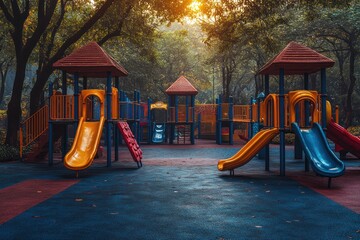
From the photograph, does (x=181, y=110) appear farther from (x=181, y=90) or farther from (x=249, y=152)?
(x=249, y=152)

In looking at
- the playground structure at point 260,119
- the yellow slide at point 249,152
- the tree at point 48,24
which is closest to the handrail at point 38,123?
the playground structure at point 260,119

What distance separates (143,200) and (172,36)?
45.5m

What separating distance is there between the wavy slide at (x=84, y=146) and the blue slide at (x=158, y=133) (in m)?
16.4

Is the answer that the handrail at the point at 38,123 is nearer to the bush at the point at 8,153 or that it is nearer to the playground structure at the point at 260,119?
the playground structure at the point at 260,119

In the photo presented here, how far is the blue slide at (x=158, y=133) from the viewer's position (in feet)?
103

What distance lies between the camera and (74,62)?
15297 millimetres

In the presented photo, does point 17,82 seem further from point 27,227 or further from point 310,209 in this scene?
point 310,209

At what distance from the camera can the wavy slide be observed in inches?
501

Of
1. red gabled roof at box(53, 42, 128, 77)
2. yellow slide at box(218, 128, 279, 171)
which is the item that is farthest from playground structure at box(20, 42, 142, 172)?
yellow slide at box(218, 128, 279, 171)

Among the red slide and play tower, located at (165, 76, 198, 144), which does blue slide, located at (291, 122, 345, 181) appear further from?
play tower, located at (165, 76, 198, 144)

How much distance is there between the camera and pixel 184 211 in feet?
25.6

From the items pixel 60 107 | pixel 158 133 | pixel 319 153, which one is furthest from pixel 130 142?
pixel 158 133

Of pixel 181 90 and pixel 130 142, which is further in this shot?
pixel 181 90

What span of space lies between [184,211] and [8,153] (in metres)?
12.6
